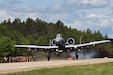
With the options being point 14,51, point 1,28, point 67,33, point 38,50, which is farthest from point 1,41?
point 67,33

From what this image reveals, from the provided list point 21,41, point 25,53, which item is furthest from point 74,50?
point 21,41

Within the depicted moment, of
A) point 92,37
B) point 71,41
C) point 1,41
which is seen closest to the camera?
point 71,41

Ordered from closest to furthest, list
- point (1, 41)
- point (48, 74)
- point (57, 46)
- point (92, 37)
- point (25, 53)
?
point (48, 74), point (57, 46), point (1, 41), point (25, 53), point (92, 37)

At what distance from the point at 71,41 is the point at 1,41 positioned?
18343mm

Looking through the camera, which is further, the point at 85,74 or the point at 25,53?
the point at 25,53

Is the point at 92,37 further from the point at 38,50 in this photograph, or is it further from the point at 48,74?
the point at 48,74

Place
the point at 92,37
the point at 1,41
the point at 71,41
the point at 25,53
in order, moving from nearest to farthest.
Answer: the point at 71,41, the point at 1,41, the point at 25,53, the point at 92,37

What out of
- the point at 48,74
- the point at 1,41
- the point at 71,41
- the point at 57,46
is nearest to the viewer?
the point at 48,74

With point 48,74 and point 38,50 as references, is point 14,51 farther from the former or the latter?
point 48,74

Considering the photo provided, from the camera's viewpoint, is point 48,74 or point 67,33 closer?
point 48,74

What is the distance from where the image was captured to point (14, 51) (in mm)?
93875

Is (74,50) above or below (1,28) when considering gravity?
below

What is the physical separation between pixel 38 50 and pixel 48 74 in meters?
58.6

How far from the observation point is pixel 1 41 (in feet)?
306
